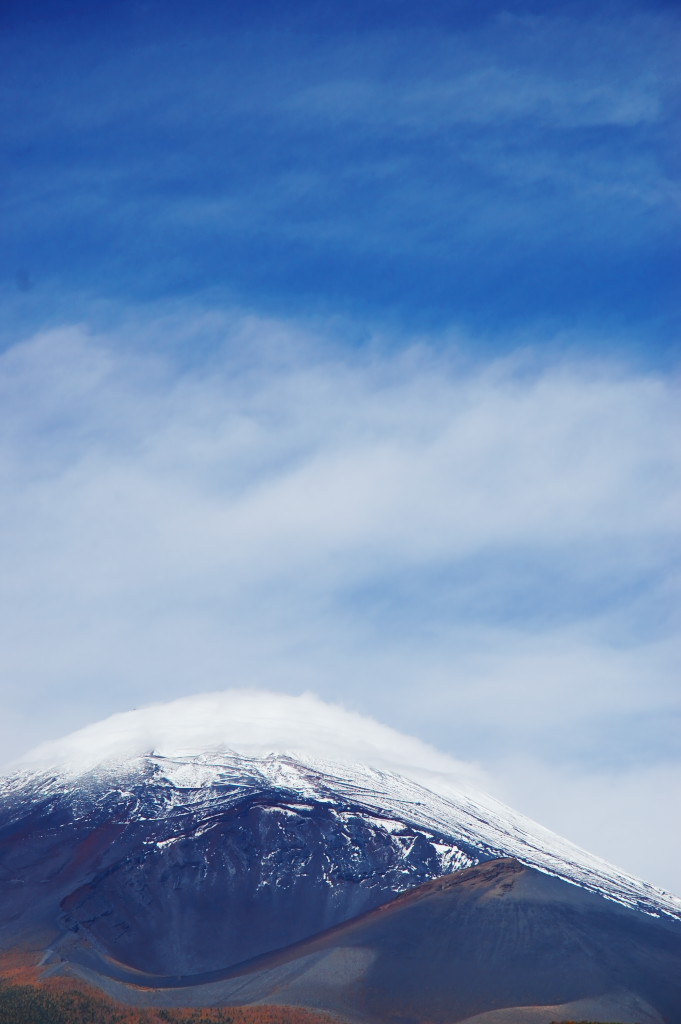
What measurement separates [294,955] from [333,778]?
158ft

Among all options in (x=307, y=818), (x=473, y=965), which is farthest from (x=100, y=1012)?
(x=307, y=818)

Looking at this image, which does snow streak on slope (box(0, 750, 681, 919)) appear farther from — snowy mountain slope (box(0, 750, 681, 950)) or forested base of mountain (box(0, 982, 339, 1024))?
forested base of mountain (box(0, 982, 339, 1024))

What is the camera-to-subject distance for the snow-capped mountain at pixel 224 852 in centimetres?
8950

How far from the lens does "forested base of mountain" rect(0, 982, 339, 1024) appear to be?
60.8 m

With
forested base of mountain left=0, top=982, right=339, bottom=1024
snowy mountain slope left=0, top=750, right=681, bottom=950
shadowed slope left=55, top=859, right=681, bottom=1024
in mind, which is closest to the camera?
forested base of mountain left=0, top=982, right=339, bottom=1024

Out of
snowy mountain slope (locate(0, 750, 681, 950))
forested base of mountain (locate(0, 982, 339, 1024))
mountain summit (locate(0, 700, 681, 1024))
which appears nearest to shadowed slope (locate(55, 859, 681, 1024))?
mountain summit (locate(0, 700, 681, 1024))

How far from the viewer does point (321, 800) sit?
381ft

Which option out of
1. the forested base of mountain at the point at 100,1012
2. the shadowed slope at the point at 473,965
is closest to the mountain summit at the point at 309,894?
the shadowed slope at the point at 473,965

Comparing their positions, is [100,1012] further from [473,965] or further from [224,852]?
[224,852]

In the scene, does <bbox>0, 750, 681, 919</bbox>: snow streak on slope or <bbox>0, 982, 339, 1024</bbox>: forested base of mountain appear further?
<bbox>0, 750, 681, 919</bbox>: snow streak on slope

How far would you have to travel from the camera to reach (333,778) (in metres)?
127

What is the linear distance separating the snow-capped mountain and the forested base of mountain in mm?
15107

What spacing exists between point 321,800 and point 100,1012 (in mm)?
54881

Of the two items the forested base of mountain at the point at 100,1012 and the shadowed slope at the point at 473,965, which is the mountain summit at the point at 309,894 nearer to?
the shadowed slope at the point at 473,965
